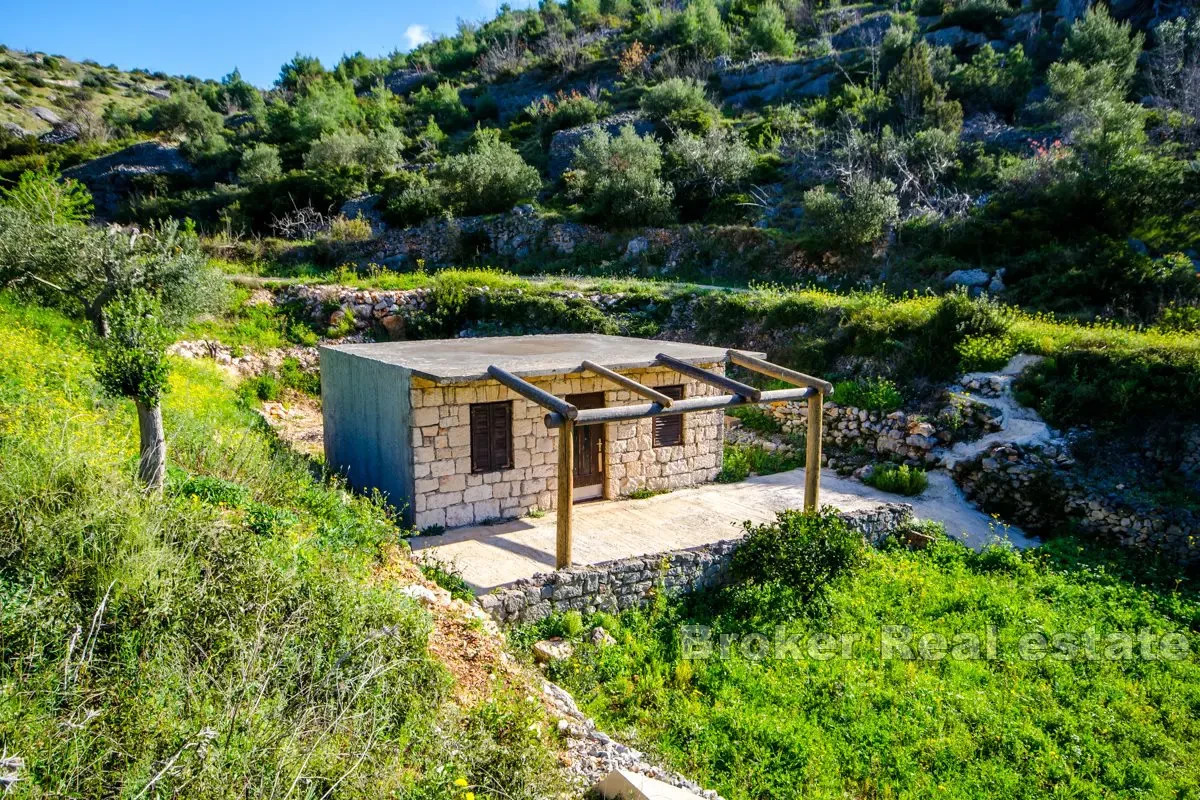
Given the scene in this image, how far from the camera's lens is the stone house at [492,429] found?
9688 mm

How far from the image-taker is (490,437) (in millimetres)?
10312

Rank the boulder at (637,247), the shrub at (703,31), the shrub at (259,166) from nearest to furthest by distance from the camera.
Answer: the boulder at (637,247) → the shrub at (259,166) → the shrub at (703,31)

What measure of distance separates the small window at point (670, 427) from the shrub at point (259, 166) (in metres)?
27.8

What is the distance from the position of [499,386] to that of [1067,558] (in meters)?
8.43

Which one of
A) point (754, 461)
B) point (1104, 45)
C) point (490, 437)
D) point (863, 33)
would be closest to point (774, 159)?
point (1104, 45)

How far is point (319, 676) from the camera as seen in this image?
497 centimetres

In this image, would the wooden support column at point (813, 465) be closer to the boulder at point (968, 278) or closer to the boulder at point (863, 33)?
the boulder at point (968, 278)

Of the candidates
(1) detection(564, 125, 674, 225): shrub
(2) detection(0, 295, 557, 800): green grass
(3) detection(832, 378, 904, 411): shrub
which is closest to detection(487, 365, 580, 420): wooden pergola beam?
(2) detection(0, 295, 557, 800): green grass

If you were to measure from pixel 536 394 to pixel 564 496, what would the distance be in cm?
129

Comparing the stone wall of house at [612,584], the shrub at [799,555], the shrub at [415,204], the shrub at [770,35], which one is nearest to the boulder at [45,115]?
the shrub at [415,204]

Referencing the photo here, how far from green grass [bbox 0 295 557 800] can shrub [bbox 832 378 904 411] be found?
10.4m

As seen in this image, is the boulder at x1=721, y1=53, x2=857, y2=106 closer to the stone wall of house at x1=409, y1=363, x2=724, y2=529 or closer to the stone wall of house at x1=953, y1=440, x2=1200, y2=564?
the stone wall of house at x1=953, y1=440, x2=1200, y2=564

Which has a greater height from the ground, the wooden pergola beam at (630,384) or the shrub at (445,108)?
the shrub at (445,108)

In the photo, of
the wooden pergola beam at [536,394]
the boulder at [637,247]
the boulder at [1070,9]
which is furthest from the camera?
the boulder at [1070,9]
